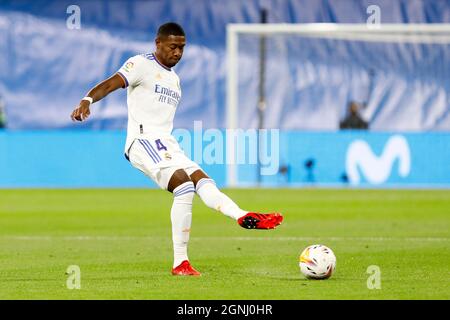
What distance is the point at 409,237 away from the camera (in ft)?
51.0

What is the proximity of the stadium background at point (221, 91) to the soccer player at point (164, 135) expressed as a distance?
729 inches

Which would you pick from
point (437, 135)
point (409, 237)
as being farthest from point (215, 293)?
point (437, 135)

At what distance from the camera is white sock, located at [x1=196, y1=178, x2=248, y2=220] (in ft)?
34.2

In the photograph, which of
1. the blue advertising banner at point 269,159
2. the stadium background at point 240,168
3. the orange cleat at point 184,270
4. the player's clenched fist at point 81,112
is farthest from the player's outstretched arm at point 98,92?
the blue advertising banner at point 269,159

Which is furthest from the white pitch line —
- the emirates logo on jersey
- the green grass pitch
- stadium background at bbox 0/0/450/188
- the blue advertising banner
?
stadium background at bbox 0/0/450/188

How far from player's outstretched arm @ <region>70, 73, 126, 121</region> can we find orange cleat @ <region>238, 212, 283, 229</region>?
1.60 m

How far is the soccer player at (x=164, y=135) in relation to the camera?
10.7 metres

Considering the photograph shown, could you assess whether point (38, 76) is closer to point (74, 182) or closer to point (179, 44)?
point (74, 182)

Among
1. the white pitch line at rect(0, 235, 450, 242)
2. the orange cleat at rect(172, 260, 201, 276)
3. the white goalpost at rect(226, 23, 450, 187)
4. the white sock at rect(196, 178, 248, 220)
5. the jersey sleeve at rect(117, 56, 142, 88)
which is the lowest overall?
the orange cleat at rect(172, 260, 201, 276)

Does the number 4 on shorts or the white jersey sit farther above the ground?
the white jersey

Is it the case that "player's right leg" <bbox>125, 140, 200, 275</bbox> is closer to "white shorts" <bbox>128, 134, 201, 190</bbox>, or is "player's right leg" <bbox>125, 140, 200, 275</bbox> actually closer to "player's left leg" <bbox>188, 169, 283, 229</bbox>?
"white shorts" <bbox>128, 134, 201, 190</bbox>

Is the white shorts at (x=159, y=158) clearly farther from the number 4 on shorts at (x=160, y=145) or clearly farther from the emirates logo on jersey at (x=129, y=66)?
the emirates logo on jersey at (x=129, y=66)

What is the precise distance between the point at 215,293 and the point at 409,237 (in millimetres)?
6781
